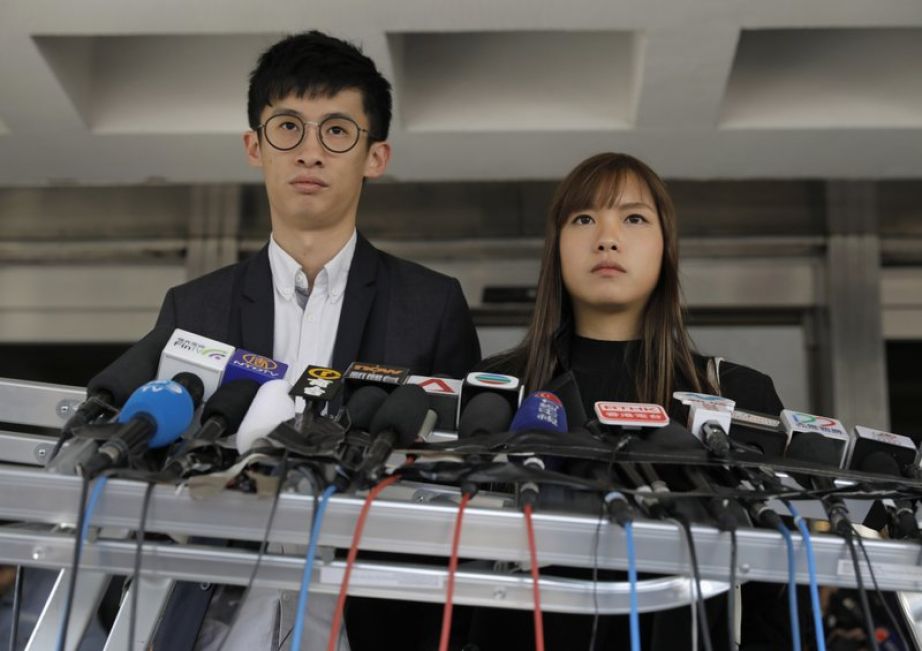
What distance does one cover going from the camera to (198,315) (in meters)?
1.70

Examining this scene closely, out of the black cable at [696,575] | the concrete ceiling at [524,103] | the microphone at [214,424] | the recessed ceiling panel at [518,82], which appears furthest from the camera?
the recessed ceiling panel at [518,82]

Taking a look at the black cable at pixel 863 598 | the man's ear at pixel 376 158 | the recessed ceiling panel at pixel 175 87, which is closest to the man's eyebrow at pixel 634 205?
the man's ear at pixel 376 158

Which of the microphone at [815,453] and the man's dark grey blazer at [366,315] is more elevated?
the man's dark grey blazer at [366,315]

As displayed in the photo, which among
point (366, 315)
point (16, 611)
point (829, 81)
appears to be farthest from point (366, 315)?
point (829, 81)

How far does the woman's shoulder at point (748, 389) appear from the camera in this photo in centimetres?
158

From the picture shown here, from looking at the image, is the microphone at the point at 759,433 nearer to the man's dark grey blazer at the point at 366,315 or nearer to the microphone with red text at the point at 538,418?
the microphone with red text at the point at 538,418

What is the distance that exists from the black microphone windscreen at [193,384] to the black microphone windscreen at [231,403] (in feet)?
0.06

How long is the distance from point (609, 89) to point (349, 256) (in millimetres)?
Result: 1533

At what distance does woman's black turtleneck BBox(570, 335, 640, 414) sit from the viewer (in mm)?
1624

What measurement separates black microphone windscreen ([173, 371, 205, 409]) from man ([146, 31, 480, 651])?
1.35ft

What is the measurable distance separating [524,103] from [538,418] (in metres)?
2.09

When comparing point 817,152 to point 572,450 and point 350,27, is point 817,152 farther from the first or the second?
point 572,450

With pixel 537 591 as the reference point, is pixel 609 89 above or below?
above

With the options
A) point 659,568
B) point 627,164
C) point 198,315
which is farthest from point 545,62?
point 659,568
